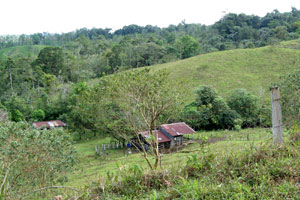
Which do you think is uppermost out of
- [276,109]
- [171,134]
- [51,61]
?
[51,61]

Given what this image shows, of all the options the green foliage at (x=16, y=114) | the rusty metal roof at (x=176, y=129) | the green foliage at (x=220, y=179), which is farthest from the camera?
the green foliage at (x=16, y=114)

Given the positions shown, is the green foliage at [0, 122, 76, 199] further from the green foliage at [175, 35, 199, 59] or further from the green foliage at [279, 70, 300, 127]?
the green foliage at [175, 35, 199, 59]

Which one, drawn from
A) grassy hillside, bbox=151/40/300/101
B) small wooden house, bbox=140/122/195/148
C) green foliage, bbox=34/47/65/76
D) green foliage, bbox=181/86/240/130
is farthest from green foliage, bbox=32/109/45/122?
green foliage, bbox=181/86/240/130

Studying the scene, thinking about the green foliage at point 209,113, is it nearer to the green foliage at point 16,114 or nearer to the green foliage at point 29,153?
the green foliage at point 29,153

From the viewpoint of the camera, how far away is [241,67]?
4469cm

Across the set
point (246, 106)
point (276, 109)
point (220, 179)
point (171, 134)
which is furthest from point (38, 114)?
point (220, 179)

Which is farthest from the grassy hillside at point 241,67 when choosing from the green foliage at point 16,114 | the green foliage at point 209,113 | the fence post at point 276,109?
the fence post at point 276,109

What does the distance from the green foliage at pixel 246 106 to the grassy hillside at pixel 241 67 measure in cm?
626

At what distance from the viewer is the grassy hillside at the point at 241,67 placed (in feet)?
127

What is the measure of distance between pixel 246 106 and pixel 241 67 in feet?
59.1

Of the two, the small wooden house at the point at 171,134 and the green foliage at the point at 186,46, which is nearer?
the small wooden house at the point at 171,134

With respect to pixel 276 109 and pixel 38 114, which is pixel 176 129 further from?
pixel 38 114

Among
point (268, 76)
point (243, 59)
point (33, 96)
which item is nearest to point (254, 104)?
point (268, 76)

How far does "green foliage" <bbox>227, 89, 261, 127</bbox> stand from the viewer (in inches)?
1101
